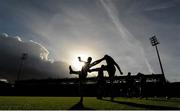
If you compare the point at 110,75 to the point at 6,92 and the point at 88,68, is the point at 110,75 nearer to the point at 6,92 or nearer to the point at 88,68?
the point at 88,68

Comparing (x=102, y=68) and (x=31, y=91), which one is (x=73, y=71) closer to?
(x=102, y=68)

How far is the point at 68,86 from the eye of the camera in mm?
55875

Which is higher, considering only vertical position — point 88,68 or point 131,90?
point 88,68

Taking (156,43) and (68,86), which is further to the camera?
(68,86)

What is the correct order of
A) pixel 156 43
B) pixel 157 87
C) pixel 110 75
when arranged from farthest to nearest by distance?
pixel 156 43 → pixel 157 87 → pixel 110 75

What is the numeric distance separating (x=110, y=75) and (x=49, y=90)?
164ft

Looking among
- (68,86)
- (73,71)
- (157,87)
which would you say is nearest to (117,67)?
(73,71)

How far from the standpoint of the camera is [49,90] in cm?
5712

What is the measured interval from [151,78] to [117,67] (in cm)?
3467

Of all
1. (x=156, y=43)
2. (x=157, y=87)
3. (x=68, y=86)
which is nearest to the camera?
(x=157, y=87)

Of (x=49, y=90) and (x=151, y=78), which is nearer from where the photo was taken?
(x=151, y=78)

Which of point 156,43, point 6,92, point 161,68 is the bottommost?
point 6,92

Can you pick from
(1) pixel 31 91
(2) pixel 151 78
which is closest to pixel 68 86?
(1) pixel 31 91

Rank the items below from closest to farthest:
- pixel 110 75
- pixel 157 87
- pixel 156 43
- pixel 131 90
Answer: pixel 110 75
pixel 131 90
pixel 157 87
pixel 156 43
